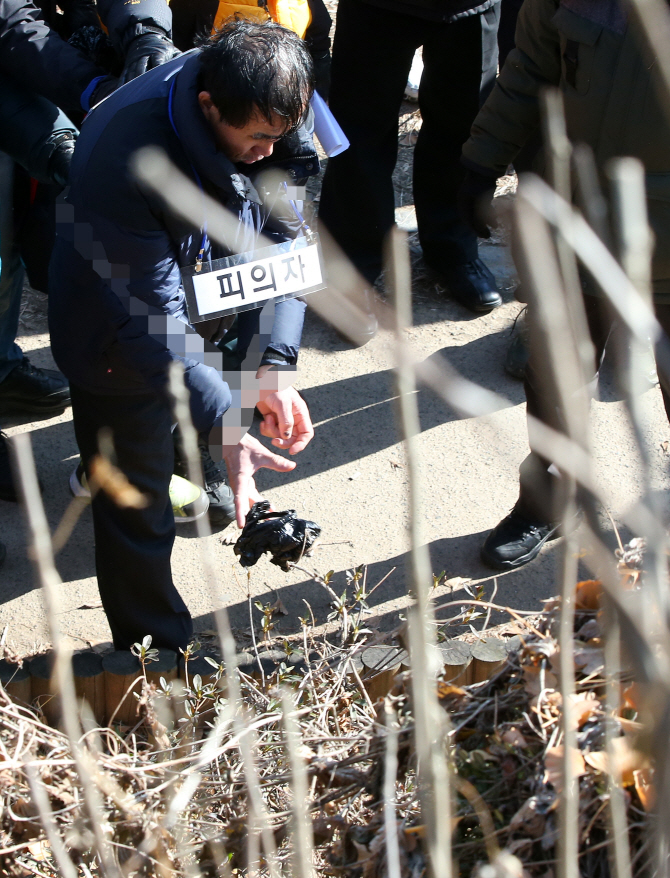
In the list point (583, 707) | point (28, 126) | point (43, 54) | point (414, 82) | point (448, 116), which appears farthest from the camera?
point (414, 82)

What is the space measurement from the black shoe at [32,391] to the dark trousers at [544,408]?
1.90 meters

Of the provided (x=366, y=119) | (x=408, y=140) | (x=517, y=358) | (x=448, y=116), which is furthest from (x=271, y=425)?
(x=408, y=140)

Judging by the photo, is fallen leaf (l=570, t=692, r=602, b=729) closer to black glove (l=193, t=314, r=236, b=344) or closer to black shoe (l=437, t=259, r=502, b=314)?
black glove (l=193, t=314, r=236, b=344)

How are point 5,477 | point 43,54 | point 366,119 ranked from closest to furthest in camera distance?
point 43,54, point 5,477, point 366,119

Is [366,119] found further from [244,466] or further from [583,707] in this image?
[583,707]

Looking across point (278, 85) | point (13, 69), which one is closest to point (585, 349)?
point (278, 85)

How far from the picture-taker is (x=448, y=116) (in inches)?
163

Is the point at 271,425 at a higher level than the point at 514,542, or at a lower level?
higher

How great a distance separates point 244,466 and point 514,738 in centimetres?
113

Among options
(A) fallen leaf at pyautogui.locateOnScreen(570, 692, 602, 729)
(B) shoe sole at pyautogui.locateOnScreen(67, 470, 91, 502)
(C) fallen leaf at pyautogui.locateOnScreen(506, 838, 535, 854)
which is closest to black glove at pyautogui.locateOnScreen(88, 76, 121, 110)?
(B) shoe sole at pyautogui.locateOnScreen(67, 470, 91, 502)

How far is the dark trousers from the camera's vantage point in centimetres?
257

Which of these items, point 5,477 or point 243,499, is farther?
point 5,477

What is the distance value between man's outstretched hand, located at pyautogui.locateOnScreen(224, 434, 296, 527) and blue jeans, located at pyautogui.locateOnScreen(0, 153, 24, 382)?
1.37 m

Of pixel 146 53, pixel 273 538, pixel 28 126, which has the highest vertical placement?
pixel 146 53
